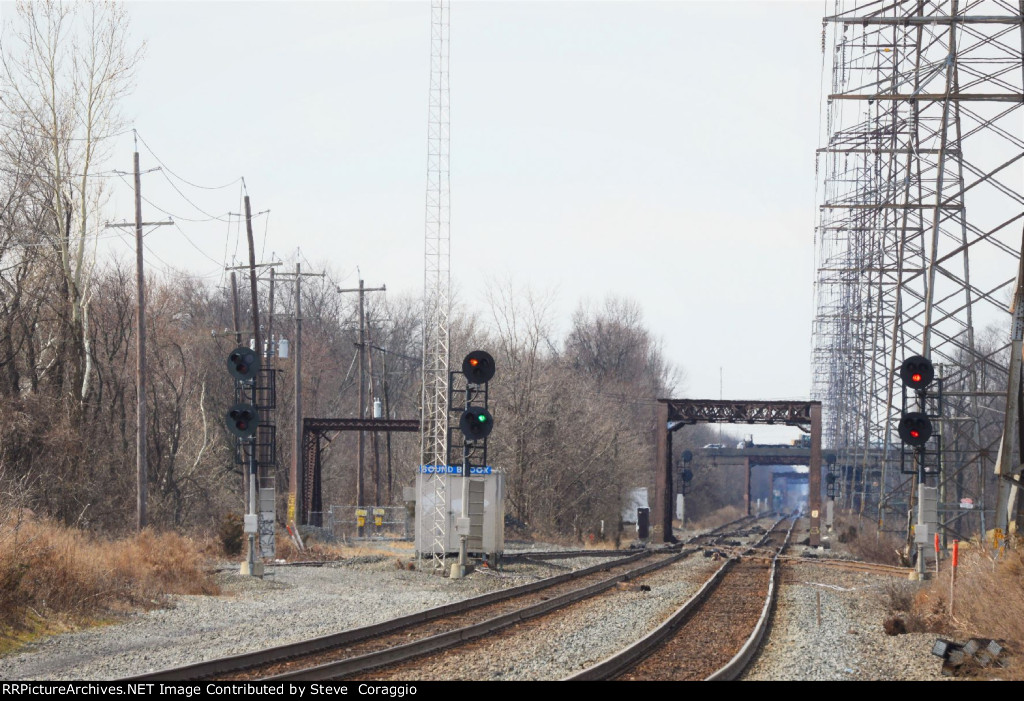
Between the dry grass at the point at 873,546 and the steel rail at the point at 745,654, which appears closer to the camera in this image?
the steel rail at the point at 745,654

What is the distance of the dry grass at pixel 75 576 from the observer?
658 inches

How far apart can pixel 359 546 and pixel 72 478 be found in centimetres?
1118

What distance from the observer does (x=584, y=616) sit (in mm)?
19328

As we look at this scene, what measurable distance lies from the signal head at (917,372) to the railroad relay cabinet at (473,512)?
33.9ft

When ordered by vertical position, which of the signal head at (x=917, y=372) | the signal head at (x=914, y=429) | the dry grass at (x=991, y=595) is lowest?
the dry grass at (x=991, y=595)

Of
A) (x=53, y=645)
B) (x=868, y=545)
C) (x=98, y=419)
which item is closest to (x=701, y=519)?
(x=868, y=545)

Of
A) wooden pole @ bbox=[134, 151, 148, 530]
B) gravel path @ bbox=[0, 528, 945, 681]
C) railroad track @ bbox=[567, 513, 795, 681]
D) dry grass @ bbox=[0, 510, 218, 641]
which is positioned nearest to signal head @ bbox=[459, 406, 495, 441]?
gravel path @ bbox=[0, 528, 945, 681]

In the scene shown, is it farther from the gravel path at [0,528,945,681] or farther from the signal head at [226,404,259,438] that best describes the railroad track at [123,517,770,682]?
the signal head at [226,404,259,438]

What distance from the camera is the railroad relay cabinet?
2842 centimetres

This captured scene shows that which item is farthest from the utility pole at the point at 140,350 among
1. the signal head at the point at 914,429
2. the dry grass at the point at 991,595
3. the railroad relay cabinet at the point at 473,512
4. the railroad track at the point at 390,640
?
the dry grass at the point at 991,595

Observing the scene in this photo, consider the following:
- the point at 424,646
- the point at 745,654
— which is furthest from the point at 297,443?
the point at 745,654

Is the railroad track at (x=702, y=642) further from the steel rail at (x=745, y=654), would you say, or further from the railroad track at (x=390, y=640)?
the railroad track at (x=390, y=640)

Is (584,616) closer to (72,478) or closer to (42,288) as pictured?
(72,478)

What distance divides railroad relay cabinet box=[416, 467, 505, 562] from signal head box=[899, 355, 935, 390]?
10336 mm
